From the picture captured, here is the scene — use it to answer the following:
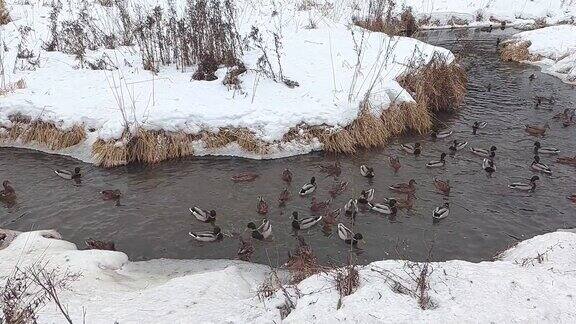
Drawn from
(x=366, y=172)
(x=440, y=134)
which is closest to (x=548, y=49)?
(x=440, y=134)

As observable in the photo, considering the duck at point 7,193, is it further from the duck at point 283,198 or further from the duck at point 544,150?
the duck at point 544,150

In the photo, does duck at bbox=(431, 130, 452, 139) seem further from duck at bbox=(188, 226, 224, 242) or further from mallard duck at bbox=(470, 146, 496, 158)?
duck at bbox=(188, 226, 224, 242)

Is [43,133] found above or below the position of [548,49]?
above

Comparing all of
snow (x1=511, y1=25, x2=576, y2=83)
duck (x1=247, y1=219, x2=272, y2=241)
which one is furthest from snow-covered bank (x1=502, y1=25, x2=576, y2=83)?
duck (x1=247, y1=219, x2=272, y2=241)

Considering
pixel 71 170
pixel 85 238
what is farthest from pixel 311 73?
pixel 85 238

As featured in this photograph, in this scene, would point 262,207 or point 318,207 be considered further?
point 318,207

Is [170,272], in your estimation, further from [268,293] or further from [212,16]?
[212,16]

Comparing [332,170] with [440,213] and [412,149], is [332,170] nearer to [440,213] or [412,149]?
[412,149]
